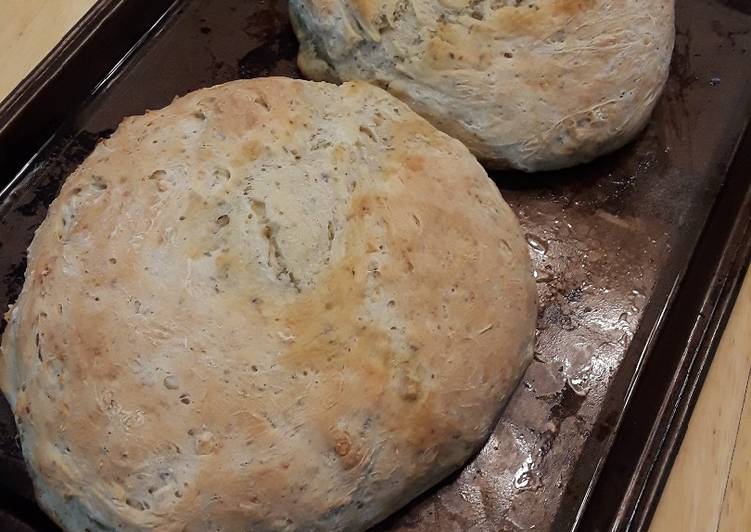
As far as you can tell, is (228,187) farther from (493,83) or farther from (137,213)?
(493,83)

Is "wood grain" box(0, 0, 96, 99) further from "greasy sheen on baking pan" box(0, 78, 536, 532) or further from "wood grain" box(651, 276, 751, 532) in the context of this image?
"wood grain" box(651, 276, 751, 532)

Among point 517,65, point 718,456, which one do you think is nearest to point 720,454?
point 718,456

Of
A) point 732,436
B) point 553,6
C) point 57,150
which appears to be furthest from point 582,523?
point 57,150

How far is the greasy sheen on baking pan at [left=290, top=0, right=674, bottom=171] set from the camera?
4.25 ft

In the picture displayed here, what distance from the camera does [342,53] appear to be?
1.39 metres

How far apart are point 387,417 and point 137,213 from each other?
1.54 feet

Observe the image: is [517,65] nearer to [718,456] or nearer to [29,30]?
[718,456]

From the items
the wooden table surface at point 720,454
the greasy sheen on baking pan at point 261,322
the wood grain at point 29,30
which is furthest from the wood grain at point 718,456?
the wood grain at point 29,30

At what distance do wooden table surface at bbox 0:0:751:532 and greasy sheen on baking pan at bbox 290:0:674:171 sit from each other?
0.45m

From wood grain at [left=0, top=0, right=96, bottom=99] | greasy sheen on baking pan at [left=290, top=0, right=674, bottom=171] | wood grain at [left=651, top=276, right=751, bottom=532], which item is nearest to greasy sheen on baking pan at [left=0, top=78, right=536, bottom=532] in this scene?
greasy sheen on baking pan at [left=290, top=0, right=674, bottom=171]

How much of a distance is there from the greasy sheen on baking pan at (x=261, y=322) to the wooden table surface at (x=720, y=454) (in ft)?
1.25

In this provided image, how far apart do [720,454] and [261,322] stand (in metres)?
0.86

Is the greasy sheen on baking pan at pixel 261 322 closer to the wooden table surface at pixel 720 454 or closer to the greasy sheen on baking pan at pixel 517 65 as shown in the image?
the greasy sheen on baking pan at pixel 517 65

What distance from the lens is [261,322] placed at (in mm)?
1021
